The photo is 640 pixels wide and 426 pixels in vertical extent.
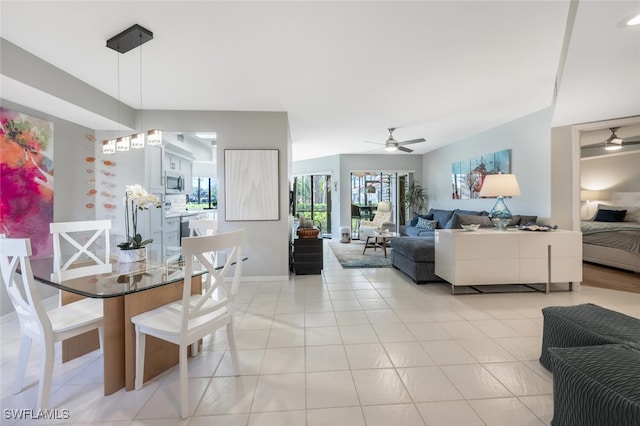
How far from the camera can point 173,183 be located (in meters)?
4.86

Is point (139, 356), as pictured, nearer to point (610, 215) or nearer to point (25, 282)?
point (25, 282)

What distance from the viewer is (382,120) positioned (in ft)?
14.9

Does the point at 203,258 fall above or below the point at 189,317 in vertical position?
above

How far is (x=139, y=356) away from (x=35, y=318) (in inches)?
22.8

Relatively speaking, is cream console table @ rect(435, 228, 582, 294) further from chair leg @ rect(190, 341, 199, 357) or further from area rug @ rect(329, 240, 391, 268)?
chair leg @ rect(190, 341, 199, 357)

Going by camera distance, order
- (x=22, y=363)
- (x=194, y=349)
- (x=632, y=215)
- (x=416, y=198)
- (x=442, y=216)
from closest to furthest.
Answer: (x=22, y=363) → (x=194, y=349) → (x=632, y=215) → (x=442, y=216) → (x=416, y=198)

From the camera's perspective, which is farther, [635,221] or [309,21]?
[635,221]

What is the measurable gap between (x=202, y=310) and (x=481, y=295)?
3256mm

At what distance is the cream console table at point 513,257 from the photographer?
326 centimetres

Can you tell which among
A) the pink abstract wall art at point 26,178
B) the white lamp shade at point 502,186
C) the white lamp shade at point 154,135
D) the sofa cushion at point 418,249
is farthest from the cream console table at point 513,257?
the pink abstract wall art at point 26,178

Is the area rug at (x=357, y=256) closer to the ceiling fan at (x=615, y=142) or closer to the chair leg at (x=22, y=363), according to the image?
the chair leg at (x=22, y=363)

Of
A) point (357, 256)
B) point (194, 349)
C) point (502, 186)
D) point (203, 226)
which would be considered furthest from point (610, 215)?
point (194, 349)

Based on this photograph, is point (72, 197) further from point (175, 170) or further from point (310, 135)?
point (310, 135)

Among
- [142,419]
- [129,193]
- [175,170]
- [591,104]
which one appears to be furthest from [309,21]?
[175,170]
